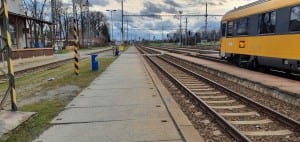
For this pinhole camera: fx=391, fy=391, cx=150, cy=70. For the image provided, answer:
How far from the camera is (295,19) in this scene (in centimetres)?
1453

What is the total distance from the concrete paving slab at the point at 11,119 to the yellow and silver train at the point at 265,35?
33.0ft

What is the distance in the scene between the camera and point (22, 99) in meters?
12.4

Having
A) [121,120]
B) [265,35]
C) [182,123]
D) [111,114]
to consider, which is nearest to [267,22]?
[265,35]

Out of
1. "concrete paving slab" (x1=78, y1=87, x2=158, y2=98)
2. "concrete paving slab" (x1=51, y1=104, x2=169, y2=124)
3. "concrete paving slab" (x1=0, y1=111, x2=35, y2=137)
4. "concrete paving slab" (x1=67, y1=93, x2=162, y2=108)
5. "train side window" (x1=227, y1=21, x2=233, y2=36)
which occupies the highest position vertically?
"train side window" (x1=227, y1=21, x2=233, y2=36)

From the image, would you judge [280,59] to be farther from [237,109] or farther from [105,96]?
[105,96]

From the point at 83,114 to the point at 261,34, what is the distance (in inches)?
462

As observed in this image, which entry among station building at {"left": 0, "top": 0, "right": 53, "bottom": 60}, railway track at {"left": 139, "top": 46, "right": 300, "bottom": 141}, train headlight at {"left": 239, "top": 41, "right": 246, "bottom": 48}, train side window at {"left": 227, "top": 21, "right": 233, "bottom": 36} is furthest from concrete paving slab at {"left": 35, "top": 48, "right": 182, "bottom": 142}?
station building at {"left": 0, "top": 0, "right": 53, "bottom": 60}

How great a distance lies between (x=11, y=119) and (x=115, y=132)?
2.68 m

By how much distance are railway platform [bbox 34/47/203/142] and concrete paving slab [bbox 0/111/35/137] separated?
0.72 metres

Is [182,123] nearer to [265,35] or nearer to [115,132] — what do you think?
[115,132]

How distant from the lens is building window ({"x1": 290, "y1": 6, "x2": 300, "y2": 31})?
1429 centimetres

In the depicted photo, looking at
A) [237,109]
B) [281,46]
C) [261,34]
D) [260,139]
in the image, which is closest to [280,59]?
[281,46]

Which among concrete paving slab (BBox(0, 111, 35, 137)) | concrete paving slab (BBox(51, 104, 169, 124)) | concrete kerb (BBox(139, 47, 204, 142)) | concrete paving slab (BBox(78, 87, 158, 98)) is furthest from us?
concrete paving slab (BBox(78, 87, 158, 98))

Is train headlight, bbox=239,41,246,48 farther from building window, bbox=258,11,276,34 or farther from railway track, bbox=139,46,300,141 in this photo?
railway track, bbox=139,46,300,141
